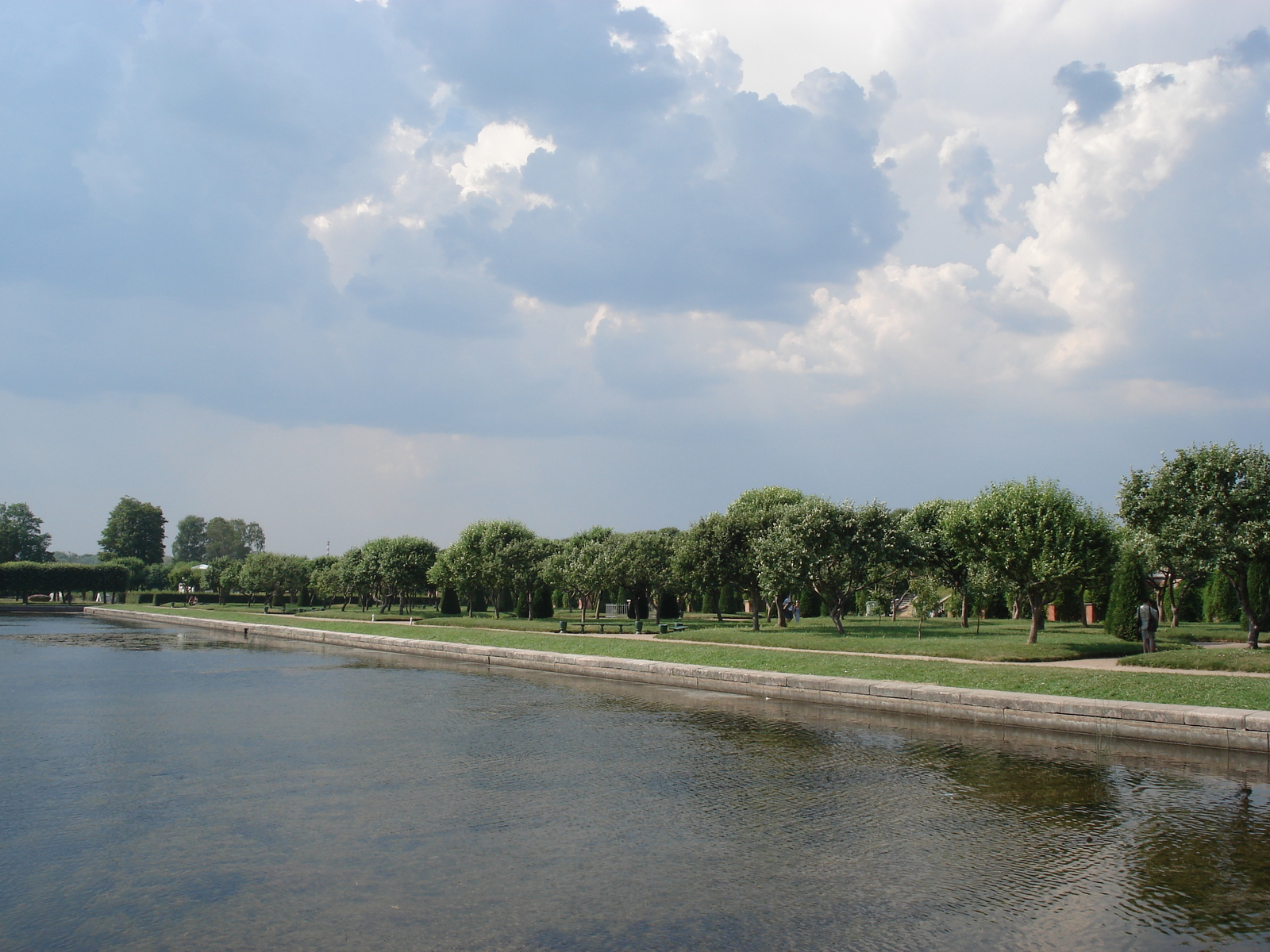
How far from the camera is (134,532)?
132875mm

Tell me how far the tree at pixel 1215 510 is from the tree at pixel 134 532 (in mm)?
136813

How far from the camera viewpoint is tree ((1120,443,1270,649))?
2614 centimetres

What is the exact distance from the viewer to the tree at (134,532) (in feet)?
434

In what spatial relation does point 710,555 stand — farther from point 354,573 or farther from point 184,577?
point 184,577

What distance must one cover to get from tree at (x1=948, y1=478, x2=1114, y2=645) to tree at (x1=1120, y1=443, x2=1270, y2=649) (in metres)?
1.81

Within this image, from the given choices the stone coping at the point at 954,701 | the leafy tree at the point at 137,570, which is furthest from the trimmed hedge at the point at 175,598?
the stone coping at the point at 954,701

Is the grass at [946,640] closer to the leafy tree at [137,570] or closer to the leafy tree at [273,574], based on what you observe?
the leafy tree at [273,574]

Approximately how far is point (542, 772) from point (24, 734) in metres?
10.4

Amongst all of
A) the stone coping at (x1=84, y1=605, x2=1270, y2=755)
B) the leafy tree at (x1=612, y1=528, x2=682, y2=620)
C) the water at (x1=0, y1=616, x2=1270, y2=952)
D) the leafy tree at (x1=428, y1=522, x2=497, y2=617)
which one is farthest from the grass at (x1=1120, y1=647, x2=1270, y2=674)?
the leafy tree at (x1=428, y1=522, x2=497, y2=617)

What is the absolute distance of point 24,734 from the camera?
16031 millimetres

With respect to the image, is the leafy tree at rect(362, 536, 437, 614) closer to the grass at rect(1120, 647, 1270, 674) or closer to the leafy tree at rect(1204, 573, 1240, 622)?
the leafy tree at rect(1204, 573, 1240, 622)

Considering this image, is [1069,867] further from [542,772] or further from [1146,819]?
[542,772]

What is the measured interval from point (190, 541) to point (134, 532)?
217 feet

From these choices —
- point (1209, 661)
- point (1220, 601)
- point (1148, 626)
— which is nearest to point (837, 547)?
point (1148, 626)
